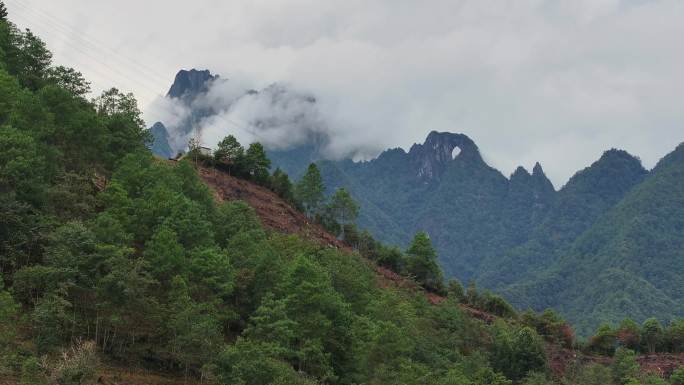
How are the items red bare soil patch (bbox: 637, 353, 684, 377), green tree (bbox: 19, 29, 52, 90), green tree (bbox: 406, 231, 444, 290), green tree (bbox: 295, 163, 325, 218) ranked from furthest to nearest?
green tree (bbox: 295, 163, 325, 218) < green tree (bbox: 406, 231, 444, 290) < red bare soil patch (bbox: 637, 353, 684, 377) < green tree (bbox: 19, 29, 52, 90)

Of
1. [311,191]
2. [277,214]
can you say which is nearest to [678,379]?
[277,214]

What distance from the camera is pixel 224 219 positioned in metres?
53.6

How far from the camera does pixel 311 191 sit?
94438mm

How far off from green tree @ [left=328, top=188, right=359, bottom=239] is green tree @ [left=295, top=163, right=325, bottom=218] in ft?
6.95

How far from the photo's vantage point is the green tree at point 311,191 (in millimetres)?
94625

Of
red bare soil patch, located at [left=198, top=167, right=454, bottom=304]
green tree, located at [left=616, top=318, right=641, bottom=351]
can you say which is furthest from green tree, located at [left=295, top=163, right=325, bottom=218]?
green tree, located at [left=616, top=318, right=641, bottom=351]

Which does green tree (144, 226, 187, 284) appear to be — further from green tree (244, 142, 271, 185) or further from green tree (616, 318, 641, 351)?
green tree (616, 318, 641, 351)

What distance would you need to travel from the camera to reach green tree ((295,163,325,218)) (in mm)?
94625

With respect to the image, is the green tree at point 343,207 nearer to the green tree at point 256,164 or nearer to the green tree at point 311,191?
the green tree at point 311,191

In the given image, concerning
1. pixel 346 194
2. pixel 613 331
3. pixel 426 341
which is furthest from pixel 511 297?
pixel 426 341

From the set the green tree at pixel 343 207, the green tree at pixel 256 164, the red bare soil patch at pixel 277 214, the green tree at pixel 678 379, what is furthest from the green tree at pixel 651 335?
the green tree at pixel 256 164

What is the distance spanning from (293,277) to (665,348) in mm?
70751

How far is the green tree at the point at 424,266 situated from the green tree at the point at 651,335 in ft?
94.3

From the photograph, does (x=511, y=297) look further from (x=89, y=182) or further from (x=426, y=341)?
(x=89, y=182)
